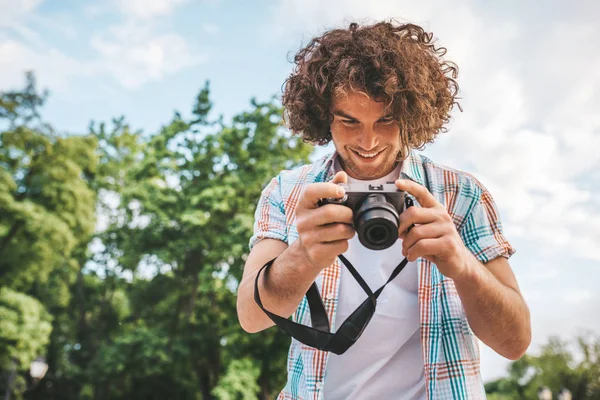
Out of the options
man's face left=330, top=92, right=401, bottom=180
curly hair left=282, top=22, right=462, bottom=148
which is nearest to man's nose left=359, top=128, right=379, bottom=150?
man's face left=330, top=92, right=401, bottom=180

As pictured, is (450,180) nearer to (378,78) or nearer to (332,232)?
(378,78)

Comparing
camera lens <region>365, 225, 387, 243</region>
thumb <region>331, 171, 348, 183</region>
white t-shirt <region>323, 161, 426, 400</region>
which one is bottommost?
white t-shirt <region>323, 161, 426, 400</region>

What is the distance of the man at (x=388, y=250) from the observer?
1447mm

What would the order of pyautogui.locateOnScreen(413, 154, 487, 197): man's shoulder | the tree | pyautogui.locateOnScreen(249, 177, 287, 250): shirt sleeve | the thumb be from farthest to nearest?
the tree
pyautogui.locateOnScreen(249, 177, 287, 250): shirt sleeve
pyautogui.locateOnScreen(413, 154, 487, 197): man's shoulder
the thumb

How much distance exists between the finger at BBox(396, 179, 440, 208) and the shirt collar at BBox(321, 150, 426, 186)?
427 millimetres

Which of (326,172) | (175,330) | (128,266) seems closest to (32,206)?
(128,266)

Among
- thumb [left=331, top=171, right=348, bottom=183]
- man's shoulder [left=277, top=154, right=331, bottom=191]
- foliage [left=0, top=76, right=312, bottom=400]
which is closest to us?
thumb [left=331, top=171, right=348, bottom=183]

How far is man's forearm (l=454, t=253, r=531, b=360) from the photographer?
4.76 ft

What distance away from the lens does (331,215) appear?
141 centimetres

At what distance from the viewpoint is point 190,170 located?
14727mm

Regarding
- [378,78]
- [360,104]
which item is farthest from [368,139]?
[378,78]

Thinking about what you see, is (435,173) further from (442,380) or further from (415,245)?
(442,380)

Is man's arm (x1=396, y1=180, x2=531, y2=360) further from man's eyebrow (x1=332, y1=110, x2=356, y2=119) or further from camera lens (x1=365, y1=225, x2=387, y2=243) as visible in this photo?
man's eyebrow (x1=332, y1=110, x2=356, y2=119)

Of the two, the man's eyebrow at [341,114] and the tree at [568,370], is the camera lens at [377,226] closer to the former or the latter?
the man's eyebrow at [341,114]
